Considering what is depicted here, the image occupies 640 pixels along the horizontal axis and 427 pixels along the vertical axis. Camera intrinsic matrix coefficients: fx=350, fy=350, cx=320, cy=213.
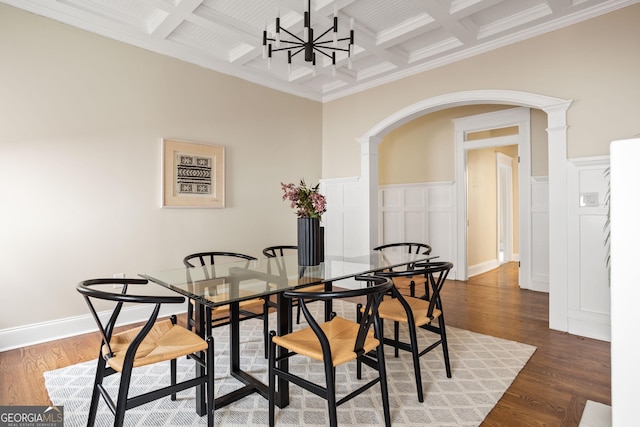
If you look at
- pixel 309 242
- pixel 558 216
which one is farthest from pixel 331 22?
pixel 558 216

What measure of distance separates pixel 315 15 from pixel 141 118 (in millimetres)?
2012

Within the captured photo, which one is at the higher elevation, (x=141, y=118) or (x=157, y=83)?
(x=157, y=83)

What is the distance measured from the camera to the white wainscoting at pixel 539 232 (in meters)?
4.93

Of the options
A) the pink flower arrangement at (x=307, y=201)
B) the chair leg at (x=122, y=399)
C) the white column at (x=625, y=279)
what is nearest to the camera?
the white column at (x=625, y=279)

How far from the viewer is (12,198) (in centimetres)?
288

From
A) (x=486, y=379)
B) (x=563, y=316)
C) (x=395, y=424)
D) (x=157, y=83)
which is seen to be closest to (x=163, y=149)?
(x=157, y=83)

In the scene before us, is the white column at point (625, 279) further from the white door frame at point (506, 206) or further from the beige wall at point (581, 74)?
the white door frame at point (506, 206)

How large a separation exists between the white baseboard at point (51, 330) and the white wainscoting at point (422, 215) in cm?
439

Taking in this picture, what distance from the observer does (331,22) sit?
3303 millimetres

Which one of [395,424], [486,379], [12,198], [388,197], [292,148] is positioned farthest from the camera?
[388,197]

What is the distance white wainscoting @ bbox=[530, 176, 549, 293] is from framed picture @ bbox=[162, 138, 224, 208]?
4346 millimetres

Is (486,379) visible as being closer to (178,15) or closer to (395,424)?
(395,424)

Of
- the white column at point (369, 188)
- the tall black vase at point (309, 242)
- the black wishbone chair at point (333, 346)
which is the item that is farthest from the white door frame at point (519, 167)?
the black wishbone chair at point (333, 346)

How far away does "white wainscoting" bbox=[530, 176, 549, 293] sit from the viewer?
4.93 metres
